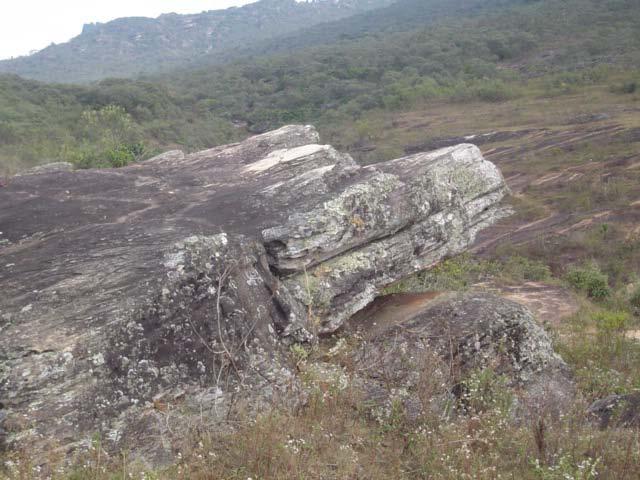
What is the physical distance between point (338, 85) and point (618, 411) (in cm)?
7113

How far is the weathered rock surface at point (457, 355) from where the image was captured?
234 inches

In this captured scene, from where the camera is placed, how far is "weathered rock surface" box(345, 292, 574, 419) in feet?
19.5

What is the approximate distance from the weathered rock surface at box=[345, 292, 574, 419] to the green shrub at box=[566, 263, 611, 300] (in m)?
9.60

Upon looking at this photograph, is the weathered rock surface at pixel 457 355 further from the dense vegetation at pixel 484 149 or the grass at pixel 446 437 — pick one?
the dense vegetation at pixel 484 149

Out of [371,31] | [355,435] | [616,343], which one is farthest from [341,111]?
[371,31]

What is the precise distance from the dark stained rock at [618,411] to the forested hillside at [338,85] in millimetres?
30142

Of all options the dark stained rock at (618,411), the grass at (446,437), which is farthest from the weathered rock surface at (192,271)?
the dark stained rock at (618,411)

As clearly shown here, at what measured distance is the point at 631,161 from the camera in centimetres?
3269

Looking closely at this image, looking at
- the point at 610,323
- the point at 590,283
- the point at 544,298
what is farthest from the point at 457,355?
the point at 590,283

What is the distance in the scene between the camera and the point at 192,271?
18.9 feet

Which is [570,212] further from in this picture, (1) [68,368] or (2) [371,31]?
(2) [371,31]

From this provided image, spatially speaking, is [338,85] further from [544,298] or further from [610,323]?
[610,323]

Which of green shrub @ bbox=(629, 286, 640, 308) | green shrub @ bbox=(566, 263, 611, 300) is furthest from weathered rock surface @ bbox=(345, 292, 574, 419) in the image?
green shrub @ bbox=(566, 263, 611, 300)

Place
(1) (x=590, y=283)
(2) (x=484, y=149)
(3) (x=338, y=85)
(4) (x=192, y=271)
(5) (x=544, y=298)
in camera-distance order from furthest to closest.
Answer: (3) (x=338, y=85), (2) (x=484, y=149), (1) (x=590, y=283), (5) (x=544, y=298), (4) (x=192, y=271)
